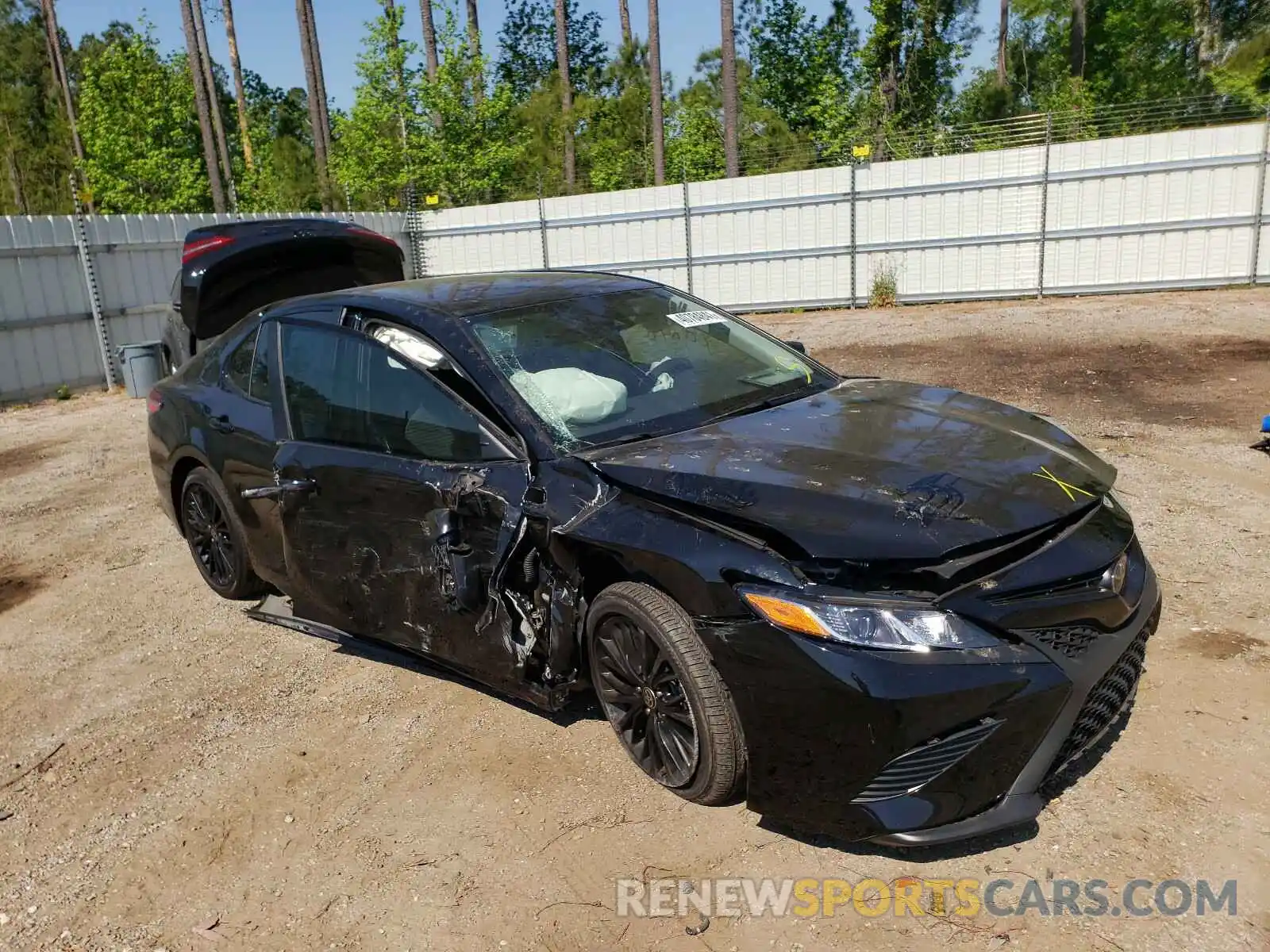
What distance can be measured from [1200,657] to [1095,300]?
40.2 ft

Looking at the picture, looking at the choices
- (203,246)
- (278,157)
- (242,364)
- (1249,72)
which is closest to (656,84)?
(278,157)

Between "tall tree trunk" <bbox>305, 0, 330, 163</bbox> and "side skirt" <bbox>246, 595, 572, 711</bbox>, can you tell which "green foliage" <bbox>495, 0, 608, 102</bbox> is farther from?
"side skirt" <bbox>246, 595, 572, 711</bbox>

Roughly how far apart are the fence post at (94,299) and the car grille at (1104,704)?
13281mm

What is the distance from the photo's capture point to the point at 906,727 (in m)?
2.35

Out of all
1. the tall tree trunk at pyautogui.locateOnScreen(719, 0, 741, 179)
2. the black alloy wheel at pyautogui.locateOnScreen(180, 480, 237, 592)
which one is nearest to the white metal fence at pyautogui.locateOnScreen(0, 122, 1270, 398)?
the tall tree trunk at pyautogui.locateOnScreen(719, 0, 741, 179)

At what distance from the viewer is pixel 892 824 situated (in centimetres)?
242

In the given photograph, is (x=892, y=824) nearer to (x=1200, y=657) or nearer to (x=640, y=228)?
(x=1200, y=657)

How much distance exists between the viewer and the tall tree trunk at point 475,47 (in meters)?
28.1

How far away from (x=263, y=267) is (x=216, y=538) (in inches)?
168

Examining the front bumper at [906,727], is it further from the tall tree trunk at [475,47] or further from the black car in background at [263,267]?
the tall tree trunk at [475,47]

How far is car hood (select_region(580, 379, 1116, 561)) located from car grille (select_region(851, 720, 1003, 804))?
0.44m

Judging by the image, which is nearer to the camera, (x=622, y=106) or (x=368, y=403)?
(x=368, y=403)

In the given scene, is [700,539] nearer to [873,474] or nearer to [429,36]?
[873,474]

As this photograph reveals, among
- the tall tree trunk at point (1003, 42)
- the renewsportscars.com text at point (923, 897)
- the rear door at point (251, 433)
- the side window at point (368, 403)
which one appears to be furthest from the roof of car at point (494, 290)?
the tall tree trunk at point (1003, 42)
